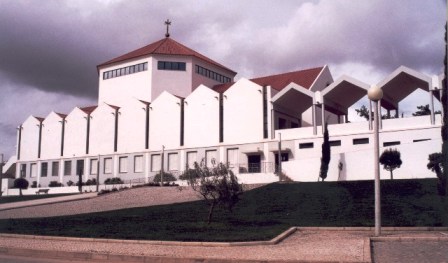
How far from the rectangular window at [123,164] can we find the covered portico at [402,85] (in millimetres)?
24991

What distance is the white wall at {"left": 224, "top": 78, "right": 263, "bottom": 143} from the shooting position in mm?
41869

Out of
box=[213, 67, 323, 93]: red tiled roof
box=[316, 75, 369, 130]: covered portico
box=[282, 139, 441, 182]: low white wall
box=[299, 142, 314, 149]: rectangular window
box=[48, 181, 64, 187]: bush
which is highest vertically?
box=[213, 67, 323, 93]: red tiled roof

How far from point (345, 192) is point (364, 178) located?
7.64 m

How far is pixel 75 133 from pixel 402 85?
3418 cm

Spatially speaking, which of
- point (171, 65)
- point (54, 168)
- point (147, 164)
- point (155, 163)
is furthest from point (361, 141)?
point (54, 168)

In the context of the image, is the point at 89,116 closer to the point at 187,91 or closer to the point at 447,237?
the point at 187,91

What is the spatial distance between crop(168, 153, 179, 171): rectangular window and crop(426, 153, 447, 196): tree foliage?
23.3m

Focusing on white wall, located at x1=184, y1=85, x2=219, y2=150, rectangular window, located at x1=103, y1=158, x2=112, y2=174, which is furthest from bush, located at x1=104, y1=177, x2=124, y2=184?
white wall, located at x1=184, y1=85, x2=219, y2=150

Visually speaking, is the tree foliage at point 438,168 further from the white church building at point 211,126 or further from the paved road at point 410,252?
the paved road at point 410,252

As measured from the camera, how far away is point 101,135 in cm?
5041

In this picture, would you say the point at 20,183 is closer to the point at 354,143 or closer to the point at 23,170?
the point at 23,170

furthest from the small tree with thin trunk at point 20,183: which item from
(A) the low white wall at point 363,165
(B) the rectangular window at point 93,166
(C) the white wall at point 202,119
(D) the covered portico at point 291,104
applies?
(A) the low white wall at point 363,165

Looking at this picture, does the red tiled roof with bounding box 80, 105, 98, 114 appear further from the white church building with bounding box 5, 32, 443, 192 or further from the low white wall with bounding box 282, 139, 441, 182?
the low white wall with bounding box 282, 139, 441, 182

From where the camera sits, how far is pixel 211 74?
54875mm
